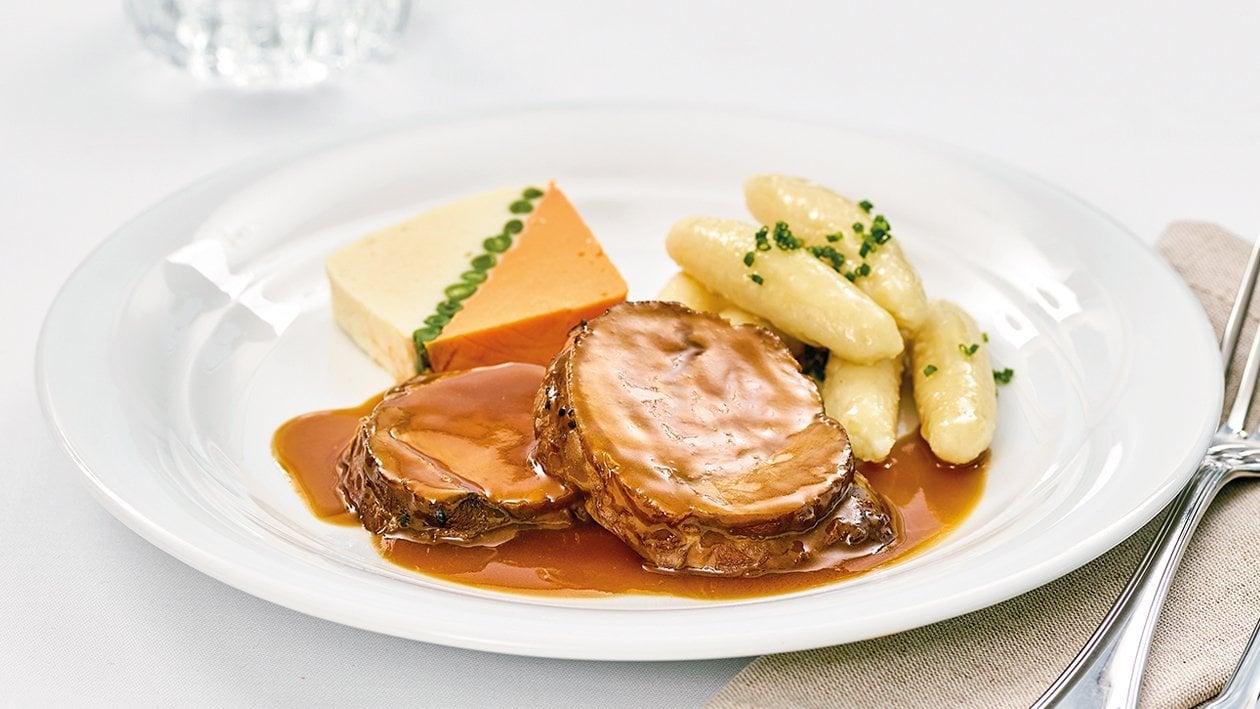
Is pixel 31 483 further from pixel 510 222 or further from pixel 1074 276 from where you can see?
pixel 1074 276

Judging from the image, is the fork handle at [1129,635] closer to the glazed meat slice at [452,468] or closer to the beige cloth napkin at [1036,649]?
the beige cloth napkin at [1036,649]

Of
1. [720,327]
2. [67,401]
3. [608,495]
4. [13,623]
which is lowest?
[13,623]

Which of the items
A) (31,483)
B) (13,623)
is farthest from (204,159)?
(13,623)

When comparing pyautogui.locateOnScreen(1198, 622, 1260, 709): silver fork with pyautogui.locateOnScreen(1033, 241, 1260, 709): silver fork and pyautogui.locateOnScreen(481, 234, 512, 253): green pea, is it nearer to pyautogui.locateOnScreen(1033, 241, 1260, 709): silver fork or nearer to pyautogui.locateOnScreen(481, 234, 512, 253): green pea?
pyautogui.locateOnScreen(1033, 241, 1260, 709): silver fork

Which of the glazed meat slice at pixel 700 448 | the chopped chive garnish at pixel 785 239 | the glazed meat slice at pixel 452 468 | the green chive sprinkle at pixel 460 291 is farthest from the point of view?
the green chive sprinkle at pixel 460 291

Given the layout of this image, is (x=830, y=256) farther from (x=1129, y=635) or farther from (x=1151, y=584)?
(x=1129, y=635)

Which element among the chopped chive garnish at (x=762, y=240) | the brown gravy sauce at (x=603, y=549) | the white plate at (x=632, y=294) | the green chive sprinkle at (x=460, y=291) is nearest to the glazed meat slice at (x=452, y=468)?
the brown gravy sauce at (x=603, y=549)
